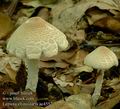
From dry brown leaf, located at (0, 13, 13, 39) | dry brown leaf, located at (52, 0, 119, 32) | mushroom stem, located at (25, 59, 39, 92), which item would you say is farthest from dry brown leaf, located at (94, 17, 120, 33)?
mushroom stem, located at (25, 59, 39, 92)

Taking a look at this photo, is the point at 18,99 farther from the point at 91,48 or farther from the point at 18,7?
the point at 18,7

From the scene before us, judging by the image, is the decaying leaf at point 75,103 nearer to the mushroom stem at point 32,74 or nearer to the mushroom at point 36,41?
the mushroom stem at point 32,74

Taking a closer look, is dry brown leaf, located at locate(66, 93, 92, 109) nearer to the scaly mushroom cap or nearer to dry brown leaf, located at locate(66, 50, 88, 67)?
the scaly mushroom cap

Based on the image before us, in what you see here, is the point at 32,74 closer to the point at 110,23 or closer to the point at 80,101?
the point at 80,101

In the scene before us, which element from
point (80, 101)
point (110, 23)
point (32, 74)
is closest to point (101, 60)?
point (80, 101)

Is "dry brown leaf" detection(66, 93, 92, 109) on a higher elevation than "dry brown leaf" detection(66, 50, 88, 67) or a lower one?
higher

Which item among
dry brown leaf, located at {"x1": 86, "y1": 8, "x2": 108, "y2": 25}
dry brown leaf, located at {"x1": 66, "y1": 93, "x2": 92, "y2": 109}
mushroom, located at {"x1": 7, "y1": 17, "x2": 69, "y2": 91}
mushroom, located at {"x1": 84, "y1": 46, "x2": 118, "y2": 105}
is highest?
mushroom, located at {"x1": 7, "y1": 17, "x2": 69, "y2": 91}
